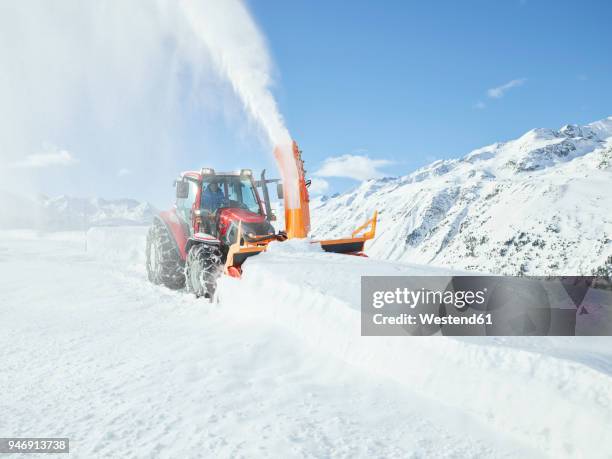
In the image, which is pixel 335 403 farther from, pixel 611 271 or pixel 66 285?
pixel 611 271

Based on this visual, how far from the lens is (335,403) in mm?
3061

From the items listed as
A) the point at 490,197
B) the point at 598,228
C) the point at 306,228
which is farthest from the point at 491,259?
the point at 306,228

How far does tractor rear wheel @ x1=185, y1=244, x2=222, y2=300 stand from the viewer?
6738 mm

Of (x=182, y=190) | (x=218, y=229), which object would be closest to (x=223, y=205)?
(x=218, y=229)

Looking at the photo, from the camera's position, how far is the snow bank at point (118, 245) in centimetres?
1616

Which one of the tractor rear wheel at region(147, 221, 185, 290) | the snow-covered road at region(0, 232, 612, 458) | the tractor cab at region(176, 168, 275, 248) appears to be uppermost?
the tractor cab at region(176, 168, 275, 248)

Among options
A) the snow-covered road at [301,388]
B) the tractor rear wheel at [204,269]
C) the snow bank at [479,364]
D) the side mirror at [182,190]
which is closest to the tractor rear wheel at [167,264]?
the side mirror at [182,190]

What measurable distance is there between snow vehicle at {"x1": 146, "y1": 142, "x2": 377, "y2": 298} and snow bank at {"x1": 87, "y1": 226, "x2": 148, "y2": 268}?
22.8 feet

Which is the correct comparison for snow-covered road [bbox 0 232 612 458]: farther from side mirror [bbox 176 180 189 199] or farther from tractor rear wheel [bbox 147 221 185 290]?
tractor rear wheel [bbox 147 221 185 290]

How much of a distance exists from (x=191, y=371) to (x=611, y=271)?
118 m

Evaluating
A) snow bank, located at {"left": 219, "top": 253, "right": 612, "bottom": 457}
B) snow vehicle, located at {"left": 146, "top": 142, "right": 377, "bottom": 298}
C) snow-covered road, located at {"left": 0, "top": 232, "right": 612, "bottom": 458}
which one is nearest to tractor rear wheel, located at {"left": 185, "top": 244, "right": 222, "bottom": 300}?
snow vehicle, located at {"left": 146, "top": 142, "right": 377, "bottom": 298}

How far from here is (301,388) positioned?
332 centimetres

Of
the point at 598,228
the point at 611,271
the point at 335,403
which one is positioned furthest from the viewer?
the point at 598,228

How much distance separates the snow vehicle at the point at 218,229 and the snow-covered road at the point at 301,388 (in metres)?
1.78
